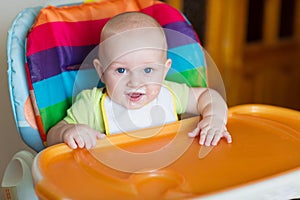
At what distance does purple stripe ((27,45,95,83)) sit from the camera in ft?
3.61

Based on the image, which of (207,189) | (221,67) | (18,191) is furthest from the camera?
(221,67)

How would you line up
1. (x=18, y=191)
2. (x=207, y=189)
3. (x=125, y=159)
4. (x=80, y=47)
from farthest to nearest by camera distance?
(x=80, y=47) → (x=18, y=191) → (x=125, y=159) → (x=207, y=189)

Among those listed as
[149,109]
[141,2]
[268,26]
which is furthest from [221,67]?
[149,109]

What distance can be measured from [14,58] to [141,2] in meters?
0.33

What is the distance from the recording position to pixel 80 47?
1189 mm

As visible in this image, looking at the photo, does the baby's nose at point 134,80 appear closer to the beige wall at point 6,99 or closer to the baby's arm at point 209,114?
the baby's arm at point 209,114

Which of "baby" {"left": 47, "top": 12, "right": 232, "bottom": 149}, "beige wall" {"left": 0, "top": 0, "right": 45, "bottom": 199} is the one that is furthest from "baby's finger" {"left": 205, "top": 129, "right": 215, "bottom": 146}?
"beige wall" {"left": 0, "top": 0, "right": 45, "bottom": 199}

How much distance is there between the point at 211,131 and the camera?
3.39 feet

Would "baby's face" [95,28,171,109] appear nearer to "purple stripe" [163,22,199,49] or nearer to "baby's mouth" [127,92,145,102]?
"baby's mouth" [127,92,145,102]

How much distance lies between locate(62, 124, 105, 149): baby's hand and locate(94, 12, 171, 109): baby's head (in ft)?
0.28

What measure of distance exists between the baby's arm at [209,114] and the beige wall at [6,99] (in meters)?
0.51

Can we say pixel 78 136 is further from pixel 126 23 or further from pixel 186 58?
pixel 186 58

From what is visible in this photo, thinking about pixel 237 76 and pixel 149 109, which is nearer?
pixel 149 109

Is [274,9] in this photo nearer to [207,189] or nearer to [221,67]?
[221,67]
